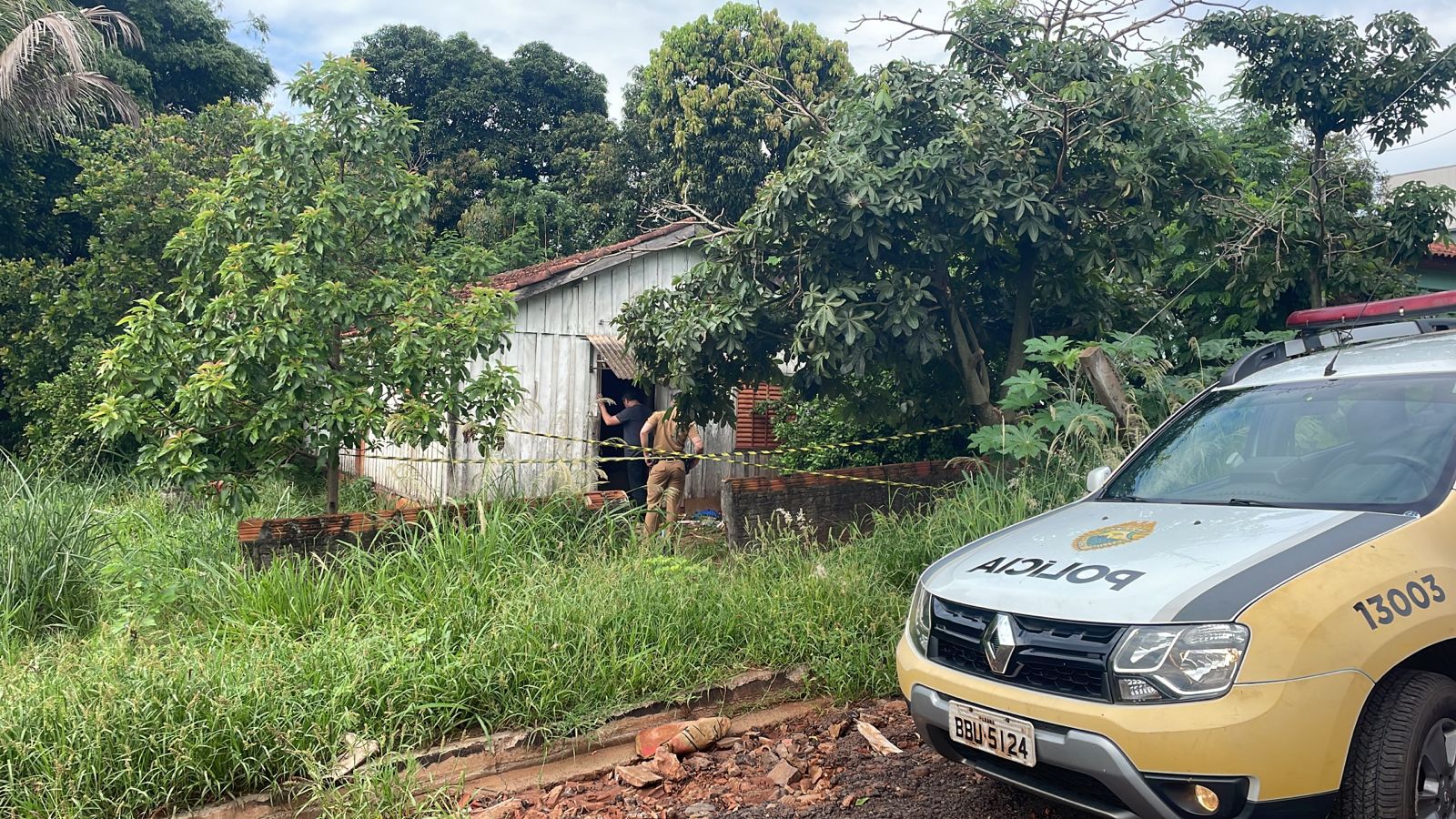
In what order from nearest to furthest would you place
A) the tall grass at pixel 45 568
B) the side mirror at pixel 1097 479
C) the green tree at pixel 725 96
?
1. the side mirror at pixel 1097 479
2. the tall grass at pixel 45 568
3. the green tree at pixel 725 96

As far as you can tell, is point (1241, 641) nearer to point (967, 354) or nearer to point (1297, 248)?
point (967, 354)

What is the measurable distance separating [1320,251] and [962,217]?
10.3 feet

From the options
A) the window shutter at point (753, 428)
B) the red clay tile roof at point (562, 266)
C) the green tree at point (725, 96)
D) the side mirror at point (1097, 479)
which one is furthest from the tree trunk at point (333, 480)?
the green tree at point (725, 96)

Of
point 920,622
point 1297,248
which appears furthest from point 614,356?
point 920,622

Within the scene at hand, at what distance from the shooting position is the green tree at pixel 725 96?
1864 centimetres

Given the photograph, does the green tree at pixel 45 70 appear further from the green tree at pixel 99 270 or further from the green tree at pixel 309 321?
the green tree at pixel 309 321

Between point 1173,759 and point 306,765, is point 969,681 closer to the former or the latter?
point 1173,759

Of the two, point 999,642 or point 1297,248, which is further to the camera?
point 1297,248

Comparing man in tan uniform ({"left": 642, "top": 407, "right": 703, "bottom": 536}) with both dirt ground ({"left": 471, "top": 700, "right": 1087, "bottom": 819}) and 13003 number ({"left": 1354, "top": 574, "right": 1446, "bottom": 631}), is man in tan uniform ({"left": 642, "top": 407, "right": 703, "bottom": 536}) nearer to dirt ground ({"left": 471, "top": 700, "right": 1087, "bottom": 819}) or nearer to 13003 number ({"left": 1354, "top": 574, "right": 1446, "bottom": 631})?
dirt ground ({"left": 471, "top": 700, "right": 1087, "bottom": 819})

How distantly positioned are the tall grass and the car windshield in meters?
5.80

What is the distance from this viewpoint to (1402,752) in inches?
105

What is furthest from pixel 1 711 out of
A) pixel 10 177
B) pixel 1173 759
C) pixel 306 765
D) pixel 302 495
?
pixel 10 177

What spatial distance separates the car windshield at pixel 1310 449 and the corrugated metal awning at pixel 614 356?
7710 millimetres

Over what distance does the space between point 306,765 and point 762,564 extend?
2903mm
